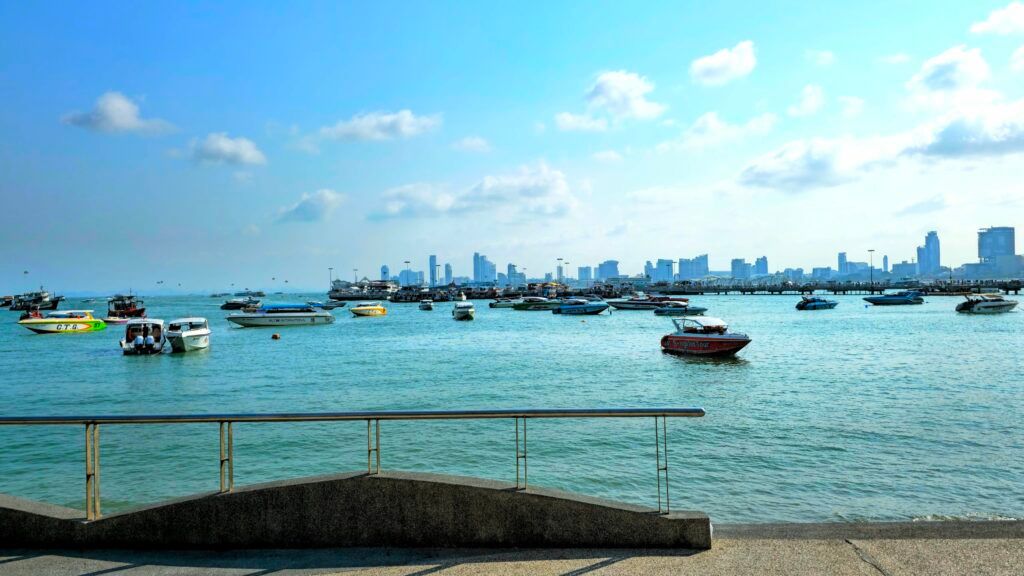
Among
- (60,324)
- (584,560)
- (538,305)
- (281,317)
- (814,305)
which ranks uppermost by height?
(584,560)

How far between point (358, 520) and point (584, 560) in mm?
1915

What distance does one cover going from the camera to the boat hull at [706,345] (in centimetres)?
4153

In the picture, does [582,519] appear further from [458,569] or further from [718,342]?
[718,342]

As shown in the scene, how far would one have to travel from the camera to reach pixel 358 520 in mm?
5730

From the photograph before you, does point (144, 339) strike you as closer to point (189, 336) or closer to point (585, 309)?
point (189, 336)

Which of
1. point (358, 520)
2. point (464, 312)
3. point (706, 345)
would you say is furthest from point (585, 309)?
point (358, 520)

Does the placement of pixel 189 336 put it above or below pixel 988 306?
above

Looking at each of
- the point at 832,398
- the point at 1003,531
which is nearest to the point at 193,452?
the point at 1003,531

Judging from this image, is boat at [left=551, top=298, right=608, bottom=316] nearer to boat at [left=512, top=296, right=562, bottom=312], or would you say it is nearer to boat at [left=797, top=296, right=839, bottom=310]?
boat at [left=512, top=296, right=562, bottom=312]

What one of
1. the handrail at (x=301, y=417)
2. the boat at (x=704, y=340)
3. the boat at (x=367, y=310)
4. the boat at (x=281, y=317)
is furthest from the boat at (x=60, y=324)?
the handrail at (x=301, y=417)

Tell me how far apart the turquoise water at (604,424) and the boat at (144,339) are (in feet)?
3.57

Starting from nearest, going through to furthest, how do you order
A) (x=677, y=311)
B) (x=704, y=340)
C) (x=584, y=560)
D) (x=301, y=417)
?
(x=584, y=560)
(x=301, y=417)
(x=704, y=340)
(x=677, y=311)

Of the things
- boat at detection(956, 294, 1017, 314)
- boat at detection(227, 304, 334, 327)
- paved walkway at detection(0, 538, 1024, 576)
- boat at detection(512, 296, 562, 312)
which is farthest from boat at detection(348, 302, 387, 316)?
paved walkway at detection(0, 538, 1024, 576)

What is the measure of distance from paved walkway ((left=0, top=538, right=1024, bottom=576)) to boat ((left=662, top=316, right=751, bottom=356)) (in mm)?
37028
